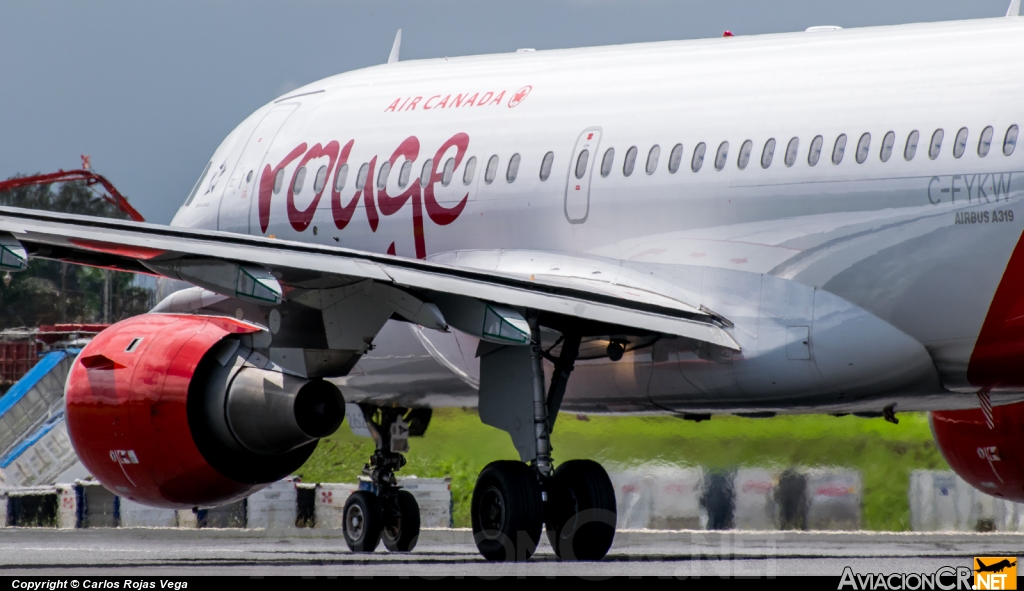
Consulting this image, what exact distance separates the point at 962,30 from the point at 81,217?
678 centimetres

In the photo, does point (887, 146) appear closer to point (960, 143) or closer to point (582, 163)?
point (960, 143)

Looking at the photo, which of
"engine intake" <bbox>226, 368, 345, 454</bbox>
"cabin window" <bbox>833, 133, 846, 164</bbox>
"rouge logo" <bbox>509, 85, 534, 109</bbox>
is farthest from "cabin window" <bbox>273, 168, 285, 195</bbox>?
"cabin window" <bbox>833, 133, 846, 164</bbox>

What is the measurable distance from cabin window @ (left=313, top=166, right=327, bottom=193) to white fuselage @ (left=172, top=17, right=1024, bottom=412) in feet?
0.17

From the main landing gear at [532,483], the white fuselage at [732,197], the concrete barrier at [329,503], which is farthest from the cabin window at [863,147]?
the concrete barrier at [329,503]

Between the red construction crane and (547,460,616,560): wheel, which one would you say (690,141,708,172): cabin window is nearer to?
(547,460,616,560): wheel

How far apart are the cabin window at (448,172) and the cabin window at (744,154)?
3019mm

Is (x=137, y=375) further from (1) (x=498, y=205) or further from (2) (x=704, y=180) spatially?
(2) (x=704, y=180)

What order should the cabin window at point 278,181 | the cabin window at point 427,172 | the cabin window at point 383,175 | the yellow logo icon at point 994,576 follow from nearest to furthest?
the yellow logo icon at point 994,576 → the cabin window at point 427,172 → the cabin window at point 383,175 → the cabin window at point 278,181

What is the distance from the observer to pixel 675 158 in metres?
13.2

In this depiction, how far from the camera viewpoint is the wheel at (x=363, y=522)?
1664 cm

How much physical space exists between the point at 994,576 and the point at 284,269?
522cm

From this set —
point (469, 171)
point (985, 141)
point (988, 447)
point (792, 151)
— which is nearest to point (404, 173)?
point (469, 171)

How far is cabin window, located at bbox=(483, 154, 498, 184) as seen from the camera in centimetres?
1431

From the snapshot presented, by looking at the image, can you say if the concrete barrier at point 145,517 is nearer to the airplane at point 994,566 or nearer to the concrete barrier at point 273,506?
the concrete barrier at point 273,506
